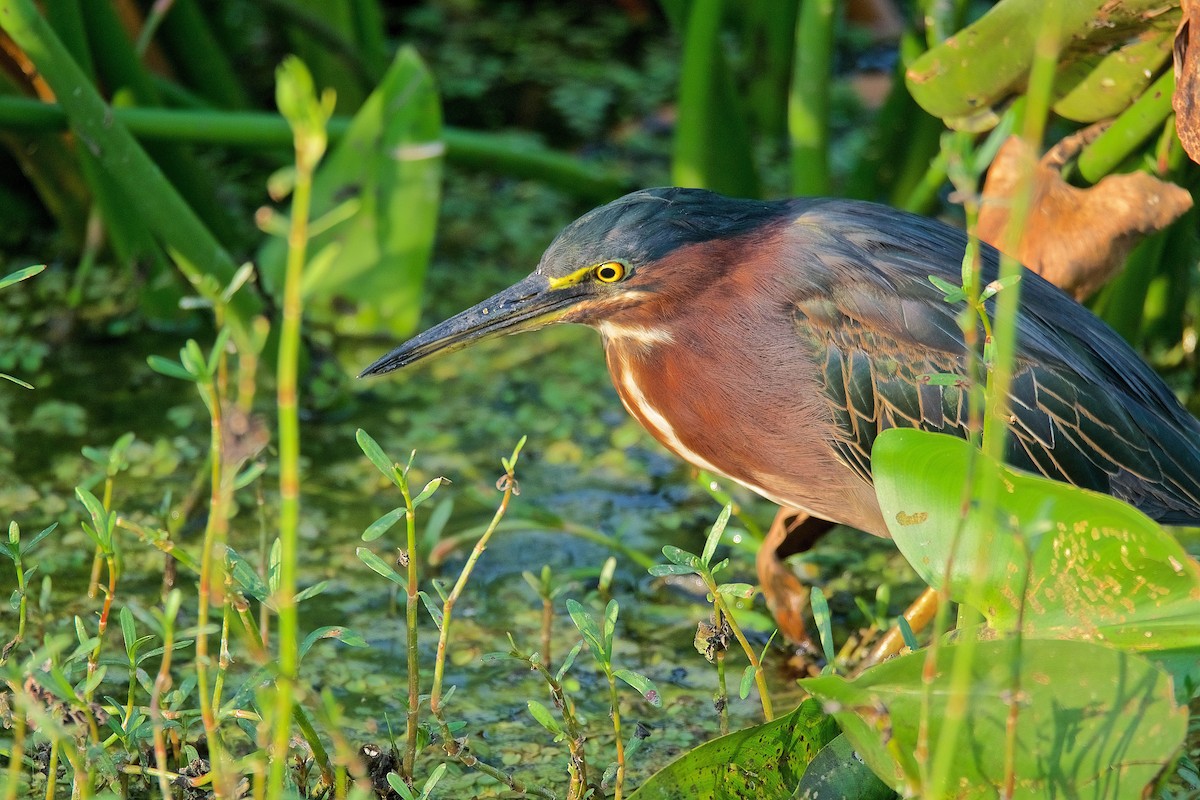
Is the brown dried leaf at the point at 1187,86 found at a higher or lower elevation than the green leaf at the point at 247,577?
higher

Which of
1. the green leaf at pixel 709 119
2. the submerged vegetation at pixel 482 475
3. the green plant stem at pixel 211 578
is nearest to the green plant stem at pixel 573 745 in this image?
the submerged vegetation at pixel 482 475

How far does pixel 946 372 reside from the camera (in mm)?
2637

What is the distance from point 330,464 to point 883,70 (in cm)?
313

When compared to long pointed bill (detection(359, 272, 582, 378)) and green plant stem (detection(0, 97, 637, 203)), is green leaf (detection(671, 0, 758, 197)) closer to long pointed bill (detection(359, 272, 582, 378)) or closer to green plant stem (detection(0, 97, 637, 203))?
green plant stem (detection(0, 97, 637, 203))

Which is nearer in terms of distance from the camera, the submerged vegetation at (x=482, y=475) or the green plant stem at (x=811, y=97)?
the submerged vegetation at (x=482, y=475)

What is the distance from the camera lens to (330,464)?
148 inches

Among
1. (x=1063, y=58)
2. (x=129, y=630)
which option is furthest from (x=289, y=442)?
(x=1063, y=58)

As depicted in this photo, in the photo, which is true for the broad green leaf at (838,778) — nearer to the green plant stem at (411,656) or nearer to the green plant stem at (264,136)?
the green plant stem at (411,656)

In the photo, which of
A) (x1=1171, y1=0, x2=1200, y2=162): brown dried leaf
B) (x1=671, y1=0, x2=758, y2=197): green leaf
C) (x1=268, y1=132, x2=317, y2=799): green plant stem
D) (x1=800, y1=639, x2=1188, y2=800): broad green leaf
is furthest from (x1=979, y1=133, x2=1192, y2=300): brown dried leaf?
(x1=268, y1=132, x2=317, y2=799): green plant stem

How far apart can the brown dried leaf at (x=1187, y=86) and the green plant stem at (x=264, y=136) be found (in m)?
2.04

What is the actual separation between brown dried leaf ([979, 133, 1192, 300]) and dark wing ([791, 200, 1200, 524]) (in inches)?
8.2

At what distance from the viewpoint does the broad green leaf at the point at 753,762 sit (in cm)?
226

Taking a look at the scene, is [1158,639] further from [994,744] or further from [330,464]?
[330,464]

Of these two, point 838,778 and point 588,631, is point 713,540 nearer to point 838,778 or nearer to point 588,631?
point 588,631
